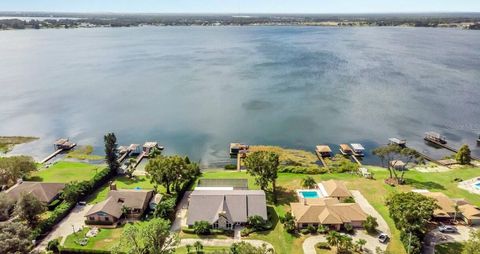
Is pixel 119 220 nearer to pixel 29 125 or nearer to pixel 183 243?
pixel 183 243

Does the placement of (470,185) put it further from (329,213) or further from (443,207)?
(329,213)

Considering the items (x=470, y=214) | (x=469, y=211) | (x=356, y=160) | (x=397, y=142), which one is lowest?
(x=356, y=160)

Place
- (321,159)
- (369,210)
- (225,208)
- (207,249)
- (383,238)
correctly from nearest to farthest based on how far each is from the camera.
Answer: (207,249), (383,238), (225,208), (369,210), (321,159)

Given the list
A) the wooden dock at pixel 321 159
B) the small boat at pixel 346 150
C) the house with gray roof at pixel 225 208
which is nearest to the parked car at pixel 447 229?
the house with gray roof at pixel 225 208

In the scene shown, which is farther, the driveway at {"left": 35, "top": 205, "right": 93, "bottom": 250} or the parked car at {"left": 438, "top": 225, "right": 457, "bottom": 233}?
the parked car at {"left": 438, "top": 225, "right": 457, "bottom": 233}

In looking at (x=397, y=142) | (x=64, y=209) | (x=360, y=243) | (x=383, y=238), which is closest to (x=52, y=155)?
(x=64, y=209)

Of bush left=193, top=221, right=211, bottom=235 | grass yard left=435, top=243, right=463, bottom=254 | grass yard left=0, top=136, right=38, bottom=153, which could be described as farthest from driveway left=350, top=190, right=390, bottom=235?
grass yard left=0, top=136, right=38, bottom=153

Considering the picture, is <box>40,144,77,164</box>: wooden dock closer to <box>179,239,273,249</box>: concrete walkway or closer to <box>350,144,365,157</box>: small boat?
<box>179,239,273,249</box>: concrete walkway
